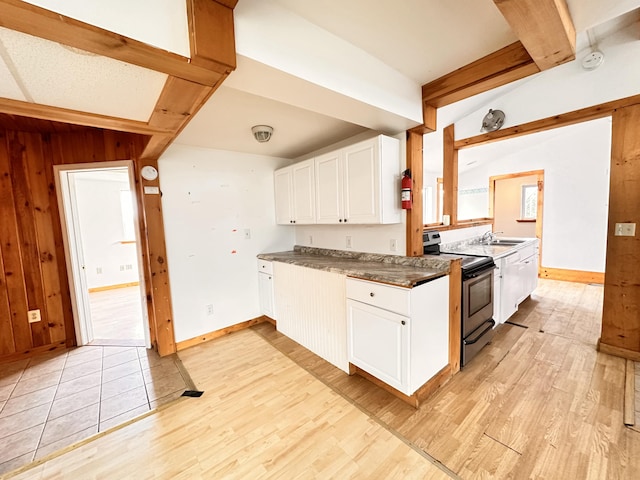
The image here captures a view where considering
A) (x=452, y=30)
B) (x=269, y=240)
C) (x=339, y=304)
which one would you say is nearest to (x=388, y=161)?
(x=452, y=30)

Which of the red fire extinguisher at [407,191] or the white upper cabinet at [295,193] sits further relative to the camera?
the white upper cabinet at [295,193]

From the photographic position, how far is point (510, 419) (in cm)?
169

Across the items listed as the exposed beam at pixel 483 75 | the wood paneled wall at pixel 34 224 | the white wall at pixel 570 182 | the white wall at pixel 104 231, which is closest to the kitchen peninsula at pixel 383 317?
the exposed beam at pixel 483 75

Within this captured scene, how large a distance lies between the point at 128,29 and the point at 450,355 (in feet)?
8.88

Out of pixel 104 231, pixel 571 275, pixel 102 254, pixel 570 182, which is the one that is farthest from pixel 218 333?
pixel 570 182

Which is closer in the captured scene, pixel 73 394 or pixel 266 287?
pixel 73 394

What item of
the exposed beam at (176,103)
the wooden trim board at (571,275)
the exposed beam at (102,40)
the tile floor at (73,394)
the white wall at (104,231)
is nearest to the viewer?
the exposed beam at (102,40)

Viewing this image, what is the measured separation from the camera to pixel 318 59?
140 centimetres

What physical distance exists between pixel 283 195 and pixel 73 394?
2.69 meters

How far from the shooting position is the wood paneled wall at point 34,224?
8.58 ft

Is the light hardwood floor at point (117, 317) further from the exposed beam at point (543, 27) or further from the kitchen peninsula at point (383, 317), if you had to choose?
the exposed beam at point (543, 27)

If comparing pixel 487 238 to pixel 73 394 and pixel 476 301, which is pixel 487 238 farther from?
pixel 73 394

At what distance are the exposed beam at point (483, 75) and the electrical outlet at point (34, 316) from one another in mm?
4378

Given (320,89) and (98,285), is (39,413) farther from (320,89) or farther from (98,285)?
(98,285)
